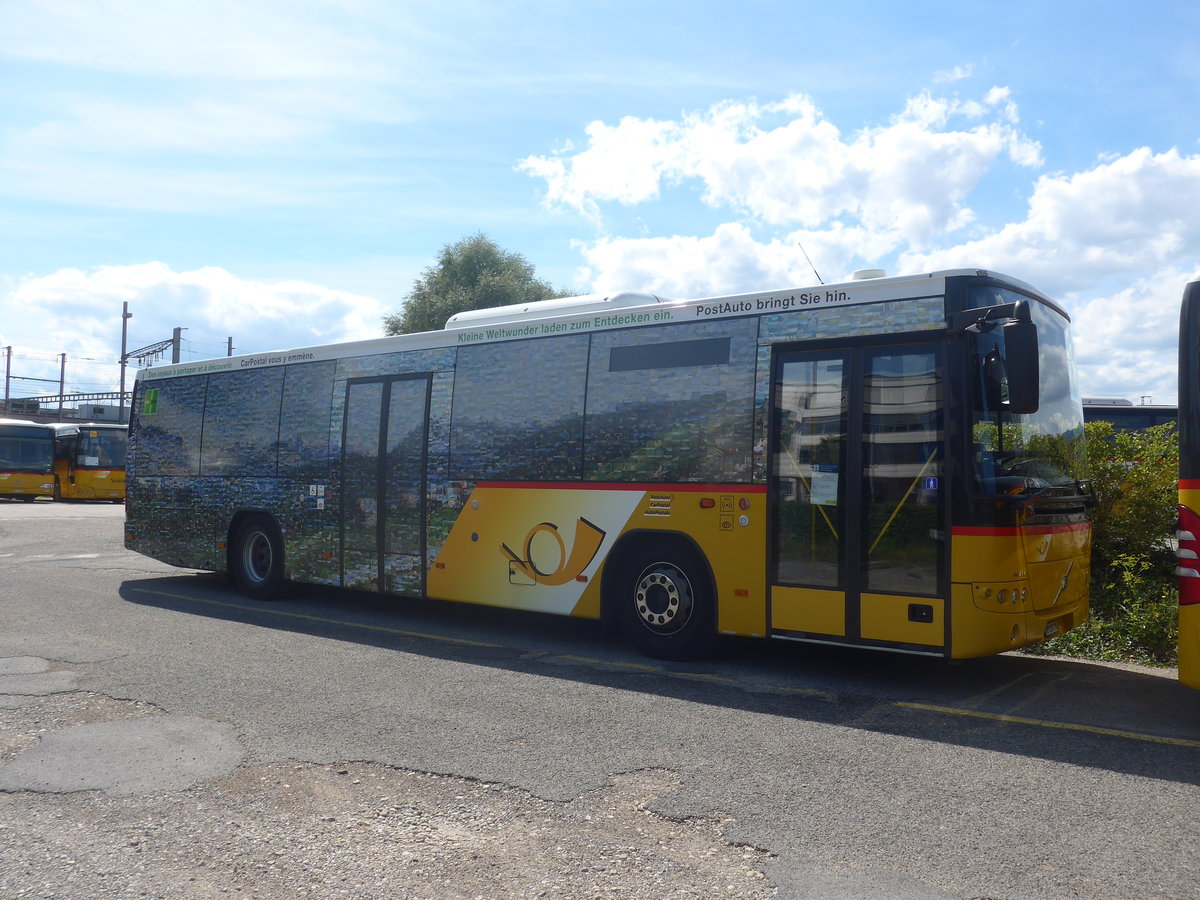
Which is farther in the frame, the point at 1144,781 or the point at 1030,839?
the point at 1144,781

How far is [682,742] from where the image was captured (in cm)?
569

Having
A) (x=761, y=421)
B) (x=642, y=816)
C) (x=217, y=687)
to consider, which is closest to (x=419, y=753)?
(x=642, y=816)

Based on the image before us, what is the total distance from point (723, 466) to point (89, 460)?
33776 mm

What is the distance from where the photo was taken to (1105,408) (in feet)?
72.6

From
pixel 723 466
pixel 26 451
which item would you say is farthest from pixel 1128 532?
pixel 26 451

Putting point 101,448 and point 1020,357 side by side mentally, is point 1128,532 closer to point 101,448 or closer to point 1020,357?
point 1020,357

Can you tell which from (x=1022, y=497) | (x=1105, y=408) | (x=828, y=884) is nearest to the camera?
(x=828, y=884)

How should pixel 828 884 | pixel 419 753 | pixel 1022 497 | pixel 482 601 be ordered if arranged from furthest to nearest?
pixel 482 601, pixel 1022 497, pixel 419 753, pixel 828 884

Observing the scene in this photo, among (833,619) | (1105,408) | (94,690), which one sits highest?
(1105,408)

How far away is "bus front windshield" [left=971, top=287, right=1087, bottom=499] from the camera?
6672 millimetres

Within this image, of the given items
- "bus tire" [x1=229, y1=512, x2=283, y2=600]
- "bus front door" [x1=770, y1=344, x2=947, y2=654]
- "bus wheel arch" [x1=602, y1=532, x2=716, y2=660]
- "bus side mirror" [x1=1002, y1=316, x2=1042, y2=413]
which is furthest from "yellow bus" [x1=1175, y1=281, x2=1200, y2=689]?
"bus tire" [x1=229, y1=512, x2=283, y2=600]

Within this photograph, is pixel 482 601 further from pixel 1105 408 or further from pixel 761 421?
pixel 1105 408

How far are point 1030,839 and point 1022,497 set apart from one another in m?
3.00

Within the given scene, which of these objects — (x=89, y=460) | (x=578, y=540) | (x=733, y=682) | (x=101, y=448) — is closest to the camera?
(x=733, y=682)
